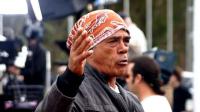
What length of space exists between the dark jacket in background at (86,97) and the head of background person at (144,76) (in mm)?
1598

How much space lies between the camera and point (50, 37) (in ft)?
58.3

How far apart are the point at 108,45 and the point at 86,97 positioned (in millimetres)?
349

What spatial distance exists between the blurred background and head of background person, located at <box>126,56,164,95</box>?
580 mm

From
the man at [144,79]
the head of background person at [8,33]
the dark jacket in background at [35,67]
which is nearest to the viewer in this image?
the man at [144,79]

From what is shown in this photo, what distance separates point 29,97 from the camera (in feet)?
27.9

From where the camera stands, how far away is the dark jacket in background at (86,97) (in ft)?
11.2

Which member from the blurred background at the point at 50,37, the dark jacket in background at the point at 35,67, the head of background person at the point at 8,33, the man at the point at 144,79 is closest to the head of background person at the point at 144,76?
the man at the point at 144,79

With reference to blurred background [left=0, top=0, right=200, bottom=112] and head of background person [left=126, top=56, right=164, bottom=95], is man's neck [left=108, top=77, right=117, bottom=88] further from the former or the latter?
head of background person [left=126, top=56, right=164, bottom=95]

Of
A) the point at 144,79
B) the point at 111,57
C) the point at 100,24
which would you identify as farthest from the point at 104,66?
the point at 144,79

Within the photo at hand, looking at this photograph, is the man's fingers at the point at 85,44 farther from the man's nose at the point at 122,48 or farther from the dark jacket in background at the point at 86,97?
the man's nose at the point at 122,48

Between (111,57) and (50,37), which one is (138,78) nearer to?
(111,57)

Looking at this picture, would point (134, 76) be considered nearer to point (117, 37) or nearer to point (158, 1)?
point (117, 37)

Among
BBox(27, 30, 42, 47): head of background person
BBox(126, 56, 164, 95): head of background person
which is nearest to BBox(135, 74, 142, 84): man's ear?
BBox(126, 56, 164, 95): head of background person

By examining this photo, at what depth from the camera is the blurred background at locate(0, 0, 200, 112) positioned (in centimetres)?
561
